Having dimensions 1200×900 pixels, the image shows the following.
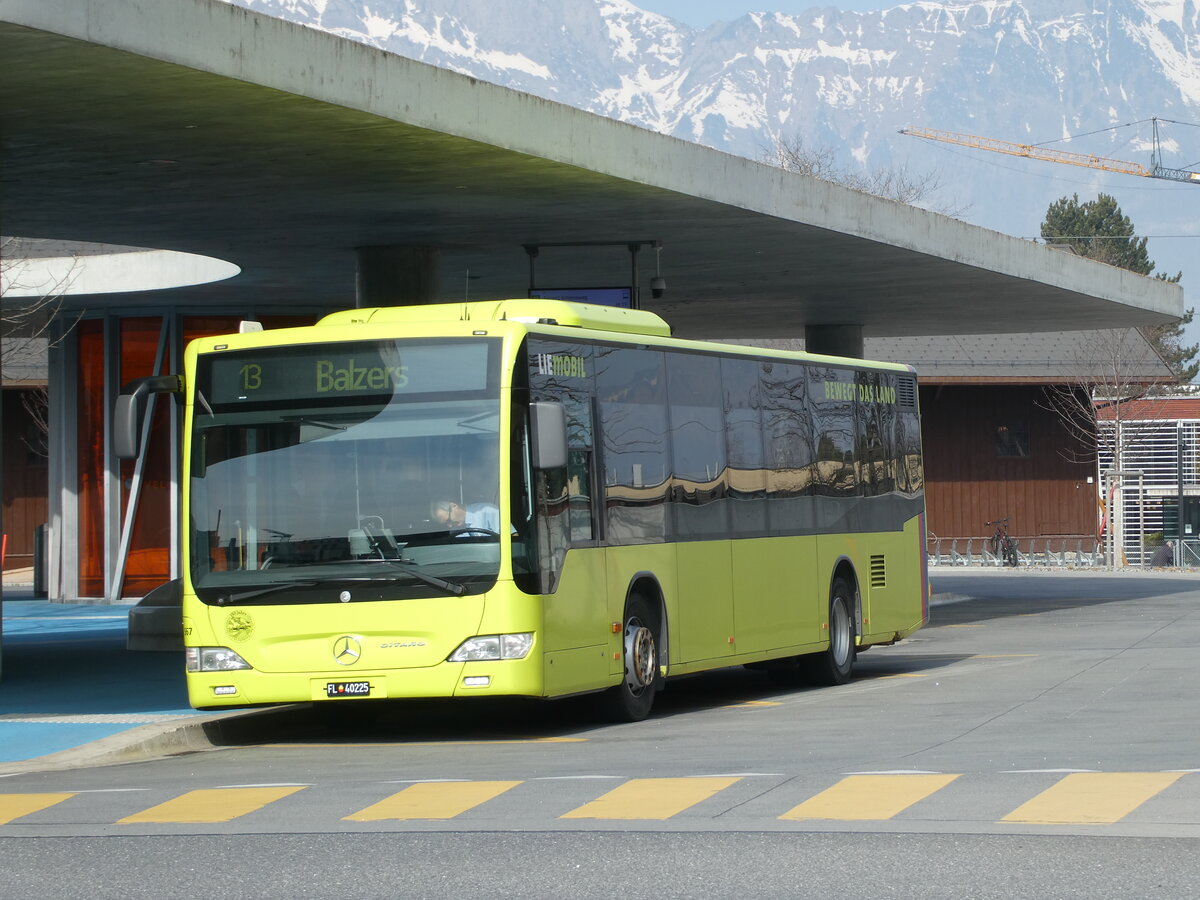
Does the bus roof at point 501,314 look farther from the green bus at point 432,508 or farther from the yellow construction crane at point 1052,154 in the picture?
the yellow construction crane at point 1052,154

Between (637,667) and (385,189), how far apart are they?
260 inches

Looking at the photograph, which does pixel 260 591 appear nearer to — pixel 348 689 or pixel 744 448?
pixel 348 689

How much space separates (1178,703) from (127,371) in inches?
836

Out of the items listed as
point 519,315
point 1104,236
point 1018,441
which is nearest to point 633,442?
point 519,315

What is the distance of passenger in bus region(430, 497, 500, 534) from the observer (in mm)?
14125

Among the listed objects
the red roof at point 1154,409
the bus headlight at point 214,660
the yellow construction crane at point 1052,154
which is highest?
the yellow construction crane at point 1052,154

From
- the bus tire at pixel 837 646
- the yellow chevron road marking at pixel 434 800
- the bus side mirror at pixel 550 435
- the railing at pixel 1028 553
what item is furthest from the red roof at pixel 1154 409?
the yellow chevron road marking at pixel 434 800

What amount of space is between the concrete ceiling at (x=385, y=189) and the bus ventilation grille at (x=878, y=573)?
4313mm

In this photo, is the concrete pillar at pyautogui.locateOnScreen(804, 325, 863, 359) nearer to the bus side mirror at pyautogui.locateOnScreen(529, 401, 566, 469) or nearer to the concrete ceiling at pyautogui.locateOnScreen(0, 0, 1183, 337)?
the concrete ceiling at pyautogui.locateOnScreen(0, 0, 1183, 337)

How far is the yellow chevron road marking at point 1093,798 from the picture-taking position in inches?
389

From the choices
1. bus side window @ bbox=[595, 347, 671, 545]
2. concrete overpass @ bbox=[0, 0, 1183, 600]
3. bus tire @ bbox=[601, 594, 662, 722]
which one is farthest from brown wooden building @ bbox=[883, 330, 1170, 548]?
bus tire @ bbox=[601, 594, 662, 722]

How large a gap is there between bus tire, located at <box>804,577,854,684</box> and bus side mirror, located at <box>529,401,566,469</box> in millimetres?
6555

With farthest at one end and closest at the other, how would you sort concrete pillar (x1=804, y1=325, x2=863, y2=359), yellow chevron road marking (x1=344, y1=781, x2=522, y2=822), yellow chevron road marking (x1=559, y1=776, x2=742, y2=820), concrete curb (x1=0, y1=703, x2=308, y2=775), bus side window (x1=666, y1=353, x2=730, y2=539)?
concrete pillar (x1=804, y1=325, x2=863, y2=359), bus side window (x1=666, y1=353, x2=730, y2=539), concrete curb (x1=0, y1=703, x2=308, y2=775), yellow chevron road marking (x1=344, y1=781, x2=522, y2=822), yellow chevron road marking (x1=559, y1=776, x2=742, y2=820)

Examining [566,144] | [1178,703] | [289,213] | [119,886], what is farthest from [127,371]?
[119,886]
